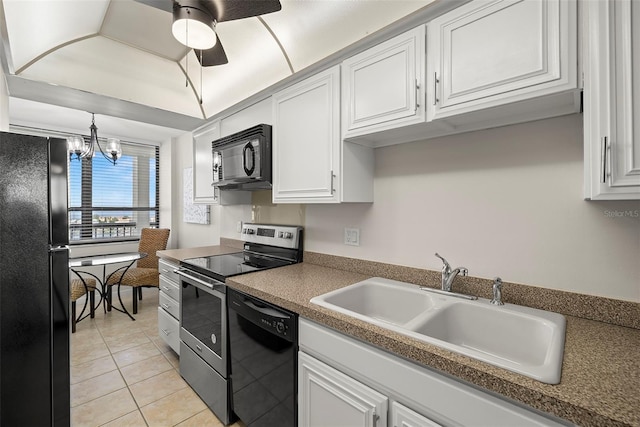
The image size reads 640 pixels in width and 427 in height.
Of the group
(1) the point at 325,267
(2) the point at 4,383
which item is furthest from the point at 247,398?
(2) the point at 4,383

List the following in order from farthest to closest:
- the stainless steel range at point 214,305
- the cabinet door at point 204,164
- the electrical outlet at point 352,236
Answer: the cabinet door at point 204,164, the electrical outlet at point 352,236, the stainless steel range at point 214,305

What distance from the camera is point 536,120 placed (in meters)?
1.22

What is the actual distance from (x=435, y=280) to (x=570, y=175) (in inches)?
29.1

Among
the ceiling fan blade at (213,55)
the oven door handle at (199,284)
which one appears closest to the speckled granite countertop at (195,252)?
the oven door handle at (199,284)

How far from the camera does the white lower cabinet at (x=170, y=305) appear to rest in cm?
235

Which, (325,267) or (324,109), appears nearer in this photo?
(324,109)

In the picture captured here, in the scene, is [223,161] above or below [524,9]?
below

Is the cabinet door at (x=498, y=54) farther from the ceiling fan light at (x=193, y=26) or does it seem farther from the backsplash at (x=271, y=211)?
the backsplash at (x=271, y=211)

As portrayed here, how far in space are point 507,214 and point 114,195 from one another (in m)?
5.00

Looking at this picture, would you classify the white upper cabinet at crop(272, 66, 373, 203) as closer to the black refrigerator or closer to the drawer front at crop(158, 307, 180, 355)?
the black refrigerator

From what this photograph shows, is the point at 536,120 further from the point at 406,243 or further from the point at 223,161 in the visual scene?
the point at 223,161

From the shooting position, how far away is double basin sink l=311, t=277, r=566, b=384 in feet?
3.00

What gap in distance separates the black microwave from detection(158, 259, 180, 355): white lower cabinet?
33.9 inches

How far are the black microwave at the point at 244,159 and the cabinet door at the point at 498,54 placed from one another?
118cm
